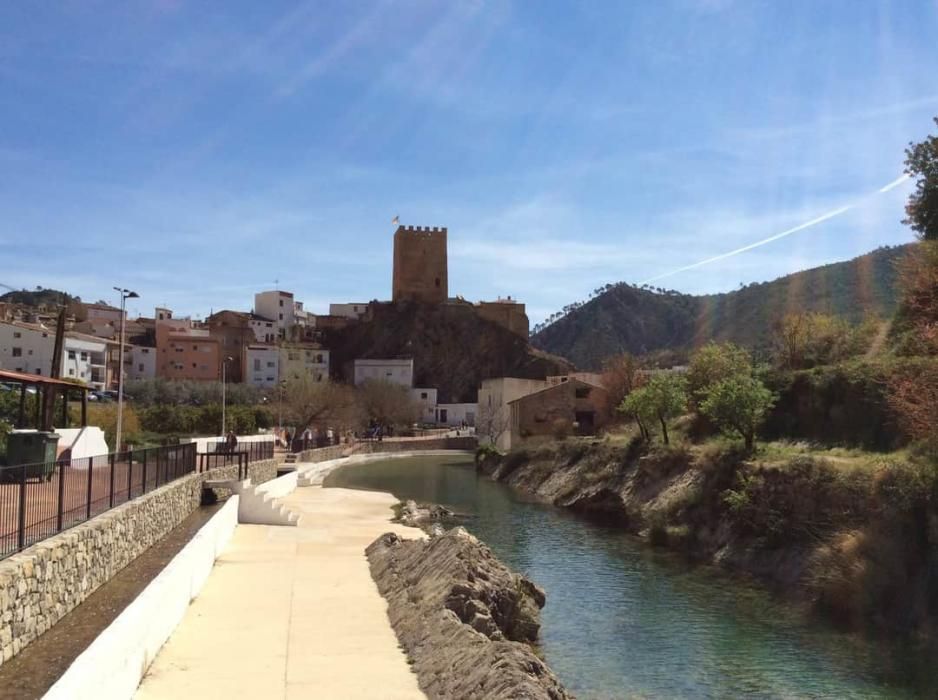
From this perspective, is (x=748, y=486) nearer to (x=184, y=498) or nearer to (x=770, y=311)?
(x=184, y=498)

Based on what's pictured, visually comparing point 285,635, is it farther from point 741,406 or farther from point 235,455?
point 235,455

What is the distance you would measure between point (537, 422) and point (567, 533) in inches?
1428

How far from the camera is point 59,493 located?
12273 millimetres

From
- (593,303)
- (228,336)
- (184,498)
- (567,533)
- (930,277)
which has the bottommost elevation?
(567,533)

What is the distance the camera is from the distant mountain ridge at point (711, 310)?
77125 millimetres

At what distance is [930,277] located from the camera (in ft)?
72.4

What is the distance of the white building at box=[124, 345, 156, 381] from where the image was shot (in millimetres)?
96312

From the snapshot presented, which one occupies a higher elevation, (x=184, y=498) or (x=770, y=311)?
(x=770, y=311)

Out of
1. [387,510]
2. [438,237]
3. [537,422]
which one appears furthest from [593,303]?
[387,510]

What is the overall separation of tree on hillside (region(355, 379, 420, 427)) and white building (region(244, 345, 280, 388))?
1200cm

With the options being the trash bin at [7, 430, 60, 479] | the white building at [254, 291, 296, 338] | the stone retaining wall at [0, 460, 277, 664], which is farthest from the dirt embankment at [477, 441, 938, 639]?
the white building at [254, 291, 296, 338]

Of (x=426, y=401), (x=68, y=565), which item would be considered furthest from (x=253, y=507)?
(x=426, y=401)

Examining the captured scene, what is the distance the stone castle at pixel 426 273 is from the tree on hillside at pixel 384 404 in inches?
1222

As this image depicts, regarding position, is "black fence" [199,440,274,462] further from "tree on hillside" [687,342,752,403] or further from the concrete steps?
"tree on hillside" [687,342,752,403]
